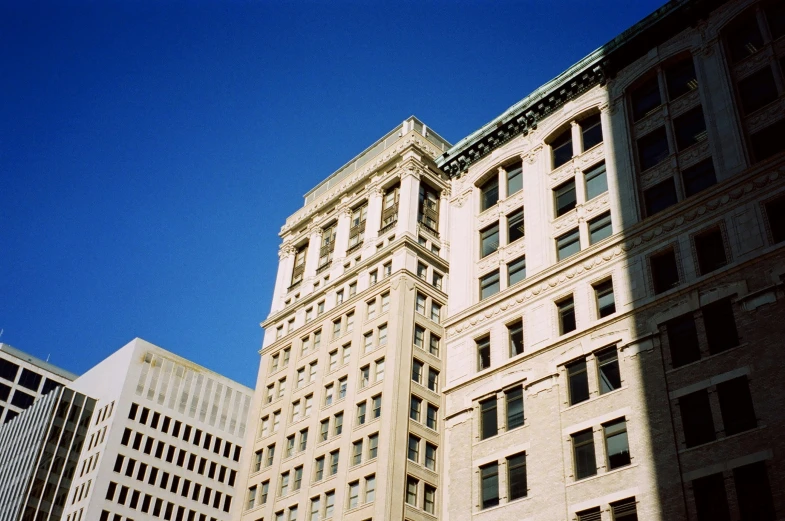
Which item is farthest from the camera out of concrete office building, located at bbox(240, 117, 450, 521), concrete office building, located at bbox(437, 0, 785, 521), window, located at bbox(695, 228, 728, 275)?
concrete office building, located at bbox(240, 117, 450, 521)

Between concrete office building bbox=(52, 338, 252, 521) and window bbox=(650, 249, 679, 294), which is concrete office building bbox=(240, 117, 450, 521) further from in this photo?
concrete office building bbox=(52, 338, 252, 521)

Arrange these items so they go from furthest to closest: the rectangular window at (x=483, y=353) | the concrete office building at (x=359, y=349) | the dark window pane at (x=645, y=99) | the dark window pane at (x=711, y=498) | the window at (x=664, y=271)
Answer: the concrete office building at (x=359, y=349), the rectangular window at (x=483, y=353), the dark window pane at (x=645, y=99), the window at (x=664, y=271), the dark window pane at (x=711, y=498)

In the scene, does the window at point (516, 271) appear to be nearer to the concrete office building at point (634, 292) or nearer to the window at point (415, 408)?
the concrete office building at point (634, 292)

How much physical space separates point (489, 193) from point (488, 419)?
61.3 feet

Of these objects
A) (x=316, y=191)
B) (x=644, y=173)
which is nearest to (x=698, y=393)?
(x=644, y=173)

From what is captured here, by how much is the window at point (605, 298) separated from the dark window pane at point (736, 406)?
9166mm

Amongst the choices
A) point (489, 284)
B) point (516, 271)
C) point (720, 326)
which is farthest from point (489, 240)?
point (720, 326)

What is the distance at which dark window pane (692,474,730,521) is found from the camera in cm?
3512

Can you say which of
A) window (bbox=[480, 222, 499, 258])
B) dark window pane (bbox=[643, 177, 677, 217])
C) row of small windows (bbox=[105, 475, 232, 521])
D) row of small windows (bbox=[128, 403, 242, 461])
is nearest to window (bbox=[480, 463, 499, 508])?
window (bbox=[480, 222, 499, 258])

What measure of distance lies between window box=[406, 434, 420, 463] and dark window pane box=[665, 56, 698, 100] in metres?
27.8

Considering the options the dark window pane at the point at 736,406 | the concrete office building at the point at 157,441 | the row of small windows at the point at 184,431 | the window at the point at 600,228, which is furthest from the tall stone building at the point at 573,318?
the row of small windows at the point at 184,431

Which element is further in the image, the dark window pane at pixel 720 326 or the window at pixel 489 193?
the window at pixel 489 193

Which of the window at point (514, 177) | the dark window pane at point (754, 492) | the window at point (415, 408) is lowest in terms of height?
the dark window pane at point (754, 492)

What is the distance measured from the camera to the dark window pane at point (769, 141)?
42969 mm
